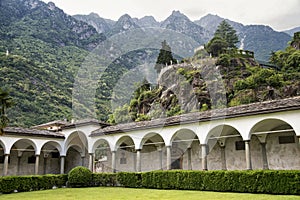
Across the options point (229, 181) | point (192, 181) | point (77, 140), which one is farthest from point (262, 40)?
point (229, 181)

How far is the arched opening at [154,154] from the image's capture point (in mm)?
23123

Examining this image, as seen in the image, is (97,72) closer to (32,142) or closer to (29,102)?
(29,102)

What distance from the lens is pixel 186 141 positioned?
21.6 m

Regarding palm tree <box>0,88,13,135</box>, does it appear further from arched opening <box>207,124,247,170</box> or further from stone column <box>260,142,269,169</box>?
stone column <box>260,142,269,169</box>

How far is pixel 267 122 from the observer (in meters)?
16.4

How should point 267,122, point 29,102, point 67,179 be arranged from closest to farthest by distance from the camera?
point 267,122 < point 67,179 < point 29,102

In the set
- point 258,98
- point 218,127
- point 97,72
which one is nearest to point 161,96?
point 97,72

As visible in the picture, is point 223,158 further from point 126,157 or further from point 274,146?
point 126,157

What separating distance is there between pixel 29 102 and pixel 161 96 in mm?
18947

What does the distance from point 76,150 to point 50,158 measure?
228 centimetres

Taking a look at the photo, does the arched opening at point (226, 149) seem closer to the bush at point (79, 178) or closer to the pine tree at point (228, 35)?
the bush at point (79, 178)

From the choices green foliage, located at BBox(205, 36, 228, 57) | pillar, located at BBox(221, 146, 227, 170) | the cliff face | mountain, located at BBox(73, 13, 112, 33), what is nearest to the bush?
pillar, located at BBox(221, 146, 227, 170)

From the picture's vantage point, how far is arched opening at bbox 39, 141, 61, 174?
83.3 ft

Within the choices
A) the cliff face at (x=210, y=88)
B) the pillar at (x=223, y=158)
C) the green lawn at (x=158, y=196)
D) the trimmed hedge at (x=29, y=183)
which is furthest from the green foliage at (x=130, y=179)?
the cliff face at (x=210, y=88)
